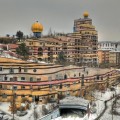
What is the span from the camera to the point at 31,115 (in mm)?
28031

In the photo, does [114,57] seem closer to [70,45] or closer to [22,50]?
[70,45]

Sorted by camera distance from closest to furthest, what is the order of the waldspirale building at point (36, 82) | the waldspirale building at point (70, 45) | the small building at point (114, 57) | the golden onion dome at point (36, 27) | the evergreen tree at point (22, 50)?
the waldspirale building at point (36, 82) < the evergreen tree at point (22, 50) < the golden onion dome at point (36, 27) < the waldspirale building at point (70, 45) < the small building at point (114, 57)

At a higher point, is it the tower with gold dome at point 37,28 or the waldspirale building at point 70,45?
the tower with gold dome at point 37,28

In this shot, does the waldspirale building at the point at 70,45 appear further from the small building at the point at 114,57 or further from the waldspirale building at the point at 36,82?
the small building at the point at 114,57

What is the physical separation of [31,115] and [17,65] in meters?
7.61

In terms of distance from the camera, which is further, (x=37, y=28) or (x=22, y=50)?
(x=37, y=28)

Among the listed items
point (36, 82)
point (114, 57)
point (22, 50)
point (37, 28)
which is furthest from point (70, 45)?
point (36, 82)

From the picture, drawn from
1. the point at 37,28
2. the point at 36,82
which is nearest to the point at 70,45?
the point at 37,28

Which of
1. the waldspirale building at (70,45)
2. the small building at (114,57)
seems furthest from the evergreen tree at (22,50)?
the small building at (114,57)

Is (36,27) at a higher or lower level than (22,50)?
higher

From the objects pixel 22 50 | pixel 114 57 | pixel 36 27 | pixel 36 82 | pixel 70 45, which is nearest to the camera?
pixel 36 82

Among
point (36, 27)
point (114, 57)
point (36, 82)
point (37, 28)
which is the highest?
point (36, 27)

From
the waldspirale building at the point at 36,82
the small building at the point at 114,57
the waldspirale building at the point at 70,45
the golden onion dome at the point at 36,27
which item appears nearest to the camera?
the waldspirale building at the point at 36,82

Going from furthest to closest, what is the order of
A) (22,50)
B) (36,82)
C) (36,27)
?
(36,27) < (22,50) < (36,82)
